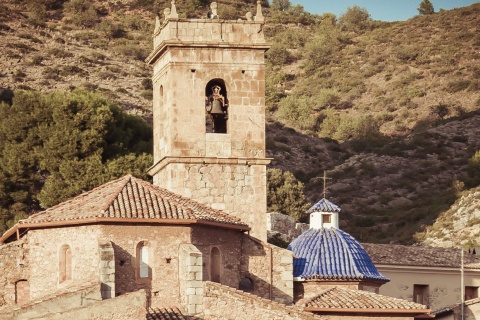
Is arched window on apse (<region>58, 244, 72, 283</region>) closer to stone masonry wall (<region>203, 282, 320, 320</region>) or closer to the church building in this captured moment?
the church building

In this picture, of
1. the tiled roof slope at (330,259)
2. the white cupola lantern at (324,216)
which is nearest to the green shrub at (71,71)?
the white cupola lantern at (324,216)

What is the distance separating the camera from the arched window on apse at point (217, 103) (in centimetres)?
4378

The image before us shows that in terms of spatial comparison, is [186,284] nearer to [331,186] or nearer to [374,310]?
[374,310]

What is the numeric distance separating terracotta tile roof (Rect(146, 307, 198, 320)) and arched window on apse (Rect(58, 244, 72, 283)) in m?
2.46

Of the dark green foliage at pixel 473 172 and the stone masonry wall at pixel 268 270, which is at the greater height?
the dark green foliage at pixel 473 172

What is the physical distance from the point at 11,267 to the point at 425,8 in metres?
89.3

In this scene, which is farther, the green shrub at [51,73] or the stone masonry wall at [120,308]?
the green shrub at [51,73]

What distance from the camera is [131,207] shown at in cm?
3834

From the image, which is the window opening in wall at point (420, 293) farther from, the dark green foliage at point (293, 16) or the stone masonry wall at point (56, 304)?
the dark green foliage at point (293, 16)

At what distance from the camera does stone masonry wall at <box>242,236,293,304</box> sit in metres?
41.0

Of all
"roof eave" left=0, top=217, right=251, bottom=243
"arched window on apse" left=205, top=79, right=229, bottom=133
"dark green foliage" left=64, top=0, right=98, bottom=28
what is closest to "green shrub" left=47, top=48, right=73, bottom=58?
"dark green foliage" left=64, top=0, right=98, bottom=28

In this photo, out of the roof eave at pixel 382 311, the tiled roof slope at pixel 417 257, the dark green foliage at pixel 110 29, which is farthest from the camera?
the dark green foliage at pixel 110 29

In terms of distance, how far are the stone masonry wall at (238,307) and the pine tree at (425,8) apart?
89.2 metres

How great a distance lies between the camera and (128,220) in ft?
123
